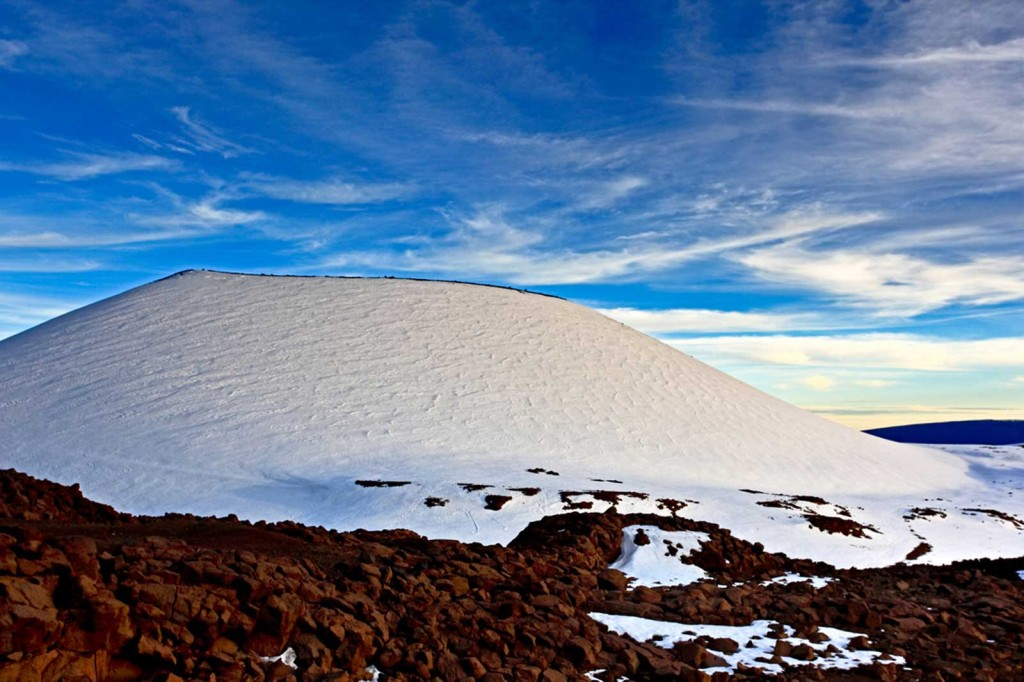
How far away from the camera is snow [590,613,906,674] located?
30.4 feet

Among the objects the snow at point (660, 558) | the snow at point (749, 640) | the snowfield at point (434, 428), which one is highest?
the snowfield at point (434, 428)

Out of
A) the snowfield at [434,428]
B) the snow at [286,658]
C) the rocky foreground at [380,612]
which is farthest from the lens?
the snowfield at [434,428]

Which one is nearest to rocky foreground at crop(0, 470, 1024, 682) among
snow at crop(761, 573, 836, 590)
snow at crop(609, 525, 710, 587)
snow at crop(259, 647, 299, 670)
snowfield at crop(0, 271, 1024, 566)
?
snow at crop(259, 647, 299, 670)

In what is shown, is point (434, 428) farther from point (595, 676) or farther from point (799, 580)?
point (595, 676)

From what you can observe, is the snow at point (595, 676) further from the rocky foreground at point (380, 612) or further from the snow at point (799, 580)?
the snow at point (799, 580)

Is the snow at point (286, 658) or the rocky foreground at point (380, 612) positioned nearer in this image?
the rocky foreground at point (380, 612)

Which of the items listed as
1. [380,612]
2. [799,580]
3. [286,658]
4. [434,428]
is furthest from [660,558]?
[434,428]

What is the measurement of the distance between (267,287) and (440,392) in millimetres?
15880

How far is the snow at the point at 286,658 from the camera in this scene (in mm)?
7094

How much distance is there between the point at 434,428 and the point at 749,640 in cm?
2013

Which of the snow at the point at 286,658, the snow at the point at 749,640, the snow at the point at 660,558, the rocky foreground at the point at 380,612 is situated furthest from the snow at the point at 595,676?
the snow at the point at 660,558

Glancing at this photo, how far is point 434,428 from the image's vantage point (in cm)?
2920

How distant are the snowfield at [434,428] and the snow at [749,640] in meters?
8.63

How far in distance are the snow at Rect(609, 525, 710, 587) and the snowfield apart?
421 centimetres
